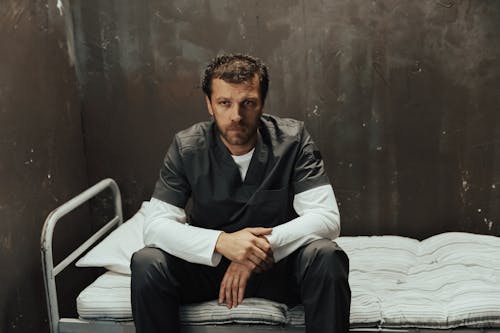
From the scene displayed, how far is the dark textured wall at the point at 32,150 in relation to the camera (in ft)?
8.41

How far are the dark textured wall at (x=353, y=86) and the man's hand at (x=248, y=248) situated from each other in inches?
38.8

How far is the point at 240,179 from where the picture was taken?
2.40m

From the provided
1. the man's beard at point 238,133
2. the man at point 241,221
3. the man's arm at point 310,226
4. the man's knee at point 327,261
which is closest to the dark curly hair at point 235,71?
the man at point 241,221

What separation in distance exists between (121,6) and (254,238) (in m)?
1.44

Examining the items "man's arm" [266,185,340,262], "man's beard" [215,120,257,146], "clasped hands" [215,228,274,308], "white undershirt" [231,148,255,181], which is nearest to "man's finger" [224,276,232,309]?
"clasped hands" [215,228,274,308]

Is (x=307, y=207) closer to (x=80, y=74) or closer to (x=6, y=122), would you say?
(x=6, y=122)

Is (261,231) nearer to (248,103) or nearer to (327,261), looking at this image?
(327,261)

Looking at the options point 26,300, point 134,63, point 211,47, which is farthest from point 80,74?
point 26,300

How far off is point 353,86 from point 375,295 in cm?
102

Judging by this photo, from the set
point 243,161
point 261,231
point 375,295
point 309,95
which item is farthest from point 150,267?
point 309,95

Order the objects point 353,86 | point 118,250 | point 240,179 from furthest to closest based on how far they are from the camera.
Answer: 1. point 353,86
2. point 118,250
3. point 240,179

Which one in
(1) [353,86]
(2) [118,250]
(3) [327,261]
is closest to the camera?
(3) [327,261]

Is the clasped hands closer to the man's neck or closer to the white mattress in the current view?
the white mattress

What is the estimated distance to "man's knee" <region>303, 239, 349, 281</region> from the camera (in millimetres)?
2123
